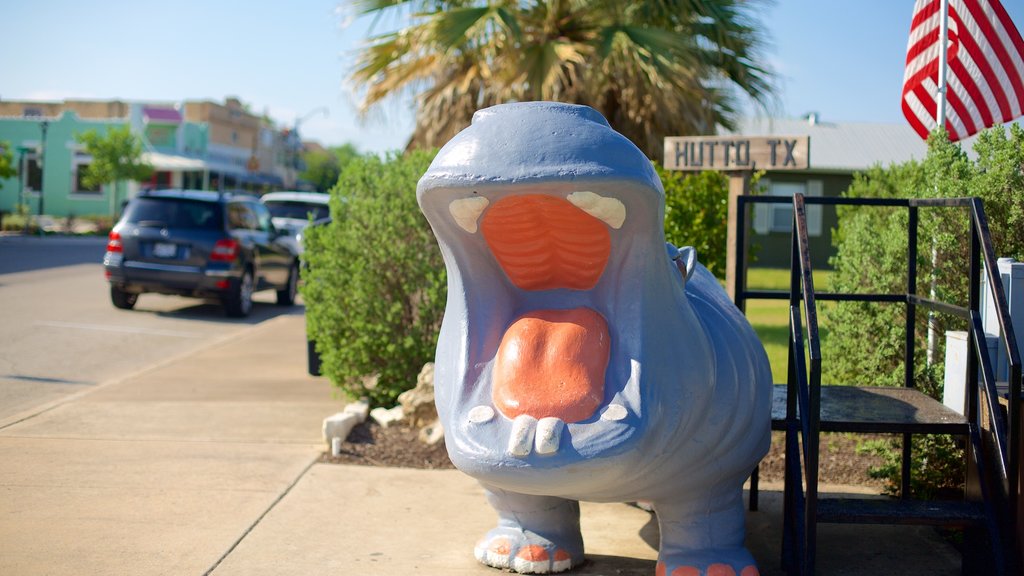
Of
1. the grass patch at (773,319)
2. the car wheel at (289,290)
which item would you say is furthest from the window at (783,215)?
the car wheel at (289,290)

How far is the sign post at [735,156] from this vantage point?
6.00 meters

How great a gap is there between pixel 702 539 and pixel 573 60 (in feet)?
27.7

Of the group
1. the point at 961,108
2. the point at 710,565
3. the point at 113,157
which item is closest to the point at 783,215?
the point at 961,108

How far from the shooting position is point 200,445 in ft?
20.2

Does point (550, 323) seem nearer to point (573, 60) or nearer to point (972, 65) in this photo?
point (972, 65)

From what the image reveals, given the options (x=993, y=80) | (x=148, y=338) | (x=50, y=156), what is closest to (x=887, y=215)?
(x=993, y=80)

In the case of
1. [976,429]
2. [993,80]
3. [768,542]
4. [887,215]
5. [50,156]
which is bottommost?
[768,542]

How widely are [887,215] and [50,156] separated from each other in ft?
137

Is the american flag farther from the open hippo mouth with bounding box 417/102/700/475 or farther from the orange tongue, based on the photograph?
the orange tongue

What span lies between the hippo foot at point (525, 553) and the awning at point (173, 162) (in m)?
40.4

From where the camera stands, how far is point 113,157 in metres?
38.0

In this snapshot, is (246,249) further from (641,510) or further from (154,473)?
(641,510)

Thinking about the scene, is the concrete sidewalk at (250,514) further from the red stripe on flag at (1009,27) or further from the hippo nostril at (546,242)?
the red stripe on flag at (1009,27)

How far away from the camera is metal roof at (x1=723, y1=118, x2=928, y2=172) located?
2588 centimetres
